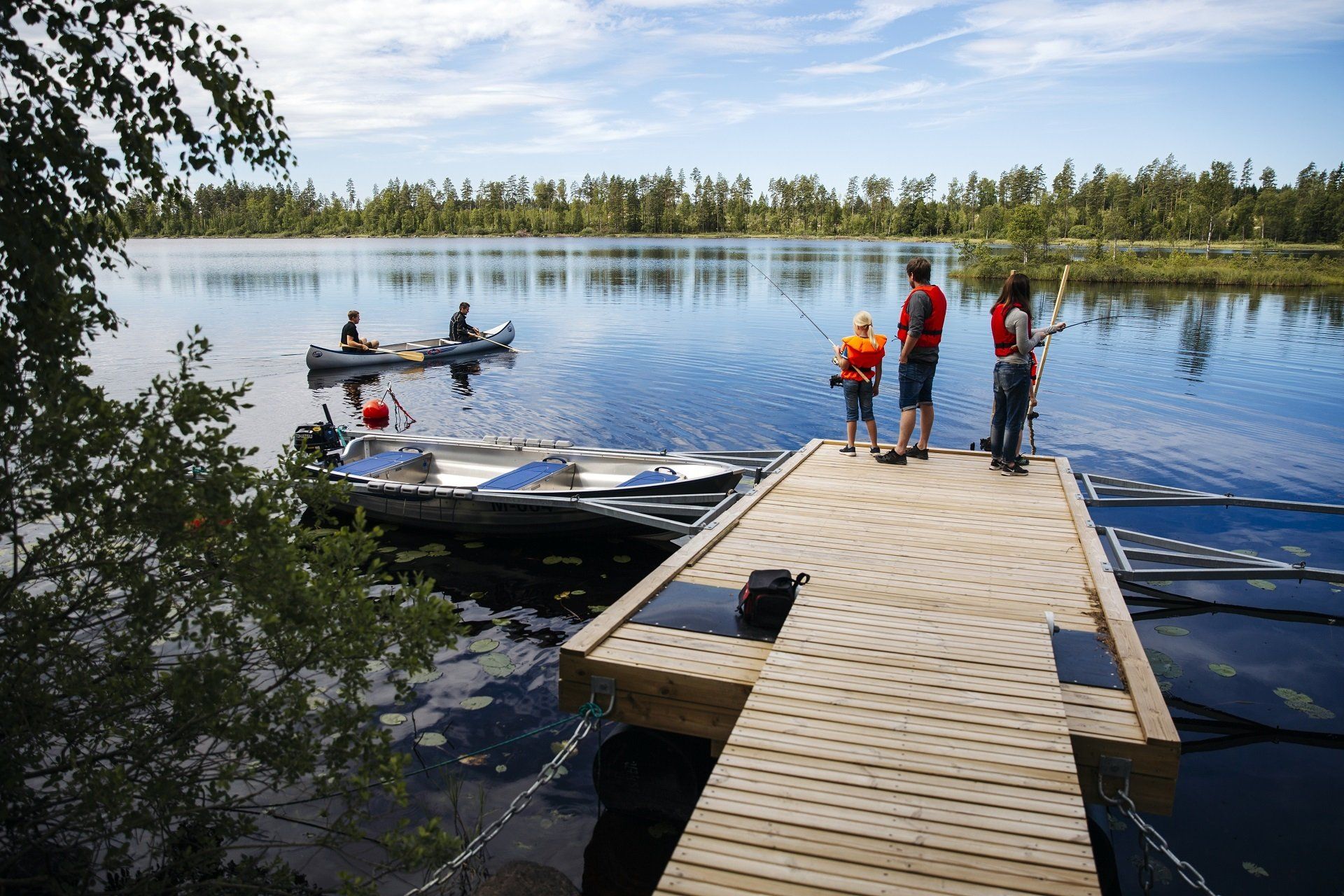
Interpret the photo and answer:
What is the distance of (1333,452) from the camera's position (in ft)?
52.5

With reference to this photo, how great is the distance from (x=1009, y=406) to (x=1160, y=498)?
241 centimetres

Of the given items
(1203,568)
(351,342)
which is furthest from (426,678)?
(351,342)

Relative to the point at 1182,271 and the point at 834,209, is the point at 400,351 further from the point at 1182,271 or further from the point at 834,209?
the point at 834,209

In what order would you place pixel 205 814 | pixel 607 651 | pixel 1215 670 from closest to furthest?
pixel 205 814 → pixel 607 651 → pixel 1215 670

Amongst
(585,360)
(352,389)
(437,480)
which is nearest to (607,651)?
(437,480)

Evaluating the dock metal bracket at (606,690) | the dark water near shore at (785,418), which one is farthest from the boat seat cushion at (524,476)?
the dock metal bracket at (606,690)

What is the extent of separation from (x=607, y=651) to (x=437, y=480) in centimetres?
735

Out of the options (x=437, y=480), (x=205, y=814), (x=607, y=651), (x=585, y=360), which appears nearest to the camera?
(x=205, y=814)

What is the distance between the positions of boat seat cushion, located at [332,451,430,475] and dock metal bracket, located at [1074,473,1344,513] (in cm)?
869

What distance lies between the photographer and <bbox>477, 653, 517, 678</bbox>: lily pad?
7719mm

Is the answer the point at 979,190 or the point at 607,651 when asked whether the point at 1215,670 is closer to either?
the point at 607,651

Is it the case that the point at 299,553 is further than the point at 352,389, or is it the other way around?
the point at 352,389

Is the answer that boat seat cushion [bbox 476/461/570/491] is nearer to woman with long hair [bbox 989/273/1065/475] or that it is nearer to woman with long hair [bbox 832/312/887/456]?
woman with long hair [bbox 832/312/887/456]

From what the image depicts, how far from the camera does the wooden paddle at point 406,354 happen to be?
23.6 m
